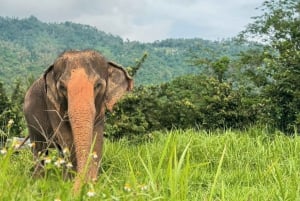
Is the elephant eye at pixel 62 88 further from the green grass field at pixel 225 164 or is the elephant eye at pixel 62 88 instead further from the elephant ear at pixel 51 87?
the green grass field at pixel 225 164

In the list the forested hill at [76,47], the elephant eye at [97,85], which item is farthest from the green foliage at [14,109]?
the forested hill at [76,47]

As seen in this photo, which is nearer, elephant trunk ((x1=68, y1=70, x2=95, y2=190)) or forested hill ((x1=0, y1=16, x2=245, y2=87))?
elephant trunk ((x1=68, y1=70, x2=95, y2=190))

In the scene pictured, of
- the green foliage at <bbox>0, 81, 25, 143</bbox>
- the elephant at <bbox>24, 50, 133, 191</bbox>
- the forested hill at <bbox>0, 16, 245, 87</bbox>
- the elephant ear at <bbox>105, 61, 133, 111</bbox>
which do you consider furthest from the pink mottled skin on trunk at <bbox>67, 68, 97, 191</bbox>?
the forested hill at <bbox>0, 16, 245, 87</bbox>

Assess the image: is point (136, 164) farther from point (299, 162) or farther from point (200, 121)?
point (200, 121)

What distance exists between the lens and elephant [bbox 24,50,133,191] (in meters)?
4.68

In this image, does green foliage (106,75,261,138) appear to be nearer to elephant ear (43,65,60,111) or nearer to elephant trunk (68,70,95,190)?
elephant ear (43,65,60,111)

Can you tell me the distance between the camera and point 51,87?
561 cm

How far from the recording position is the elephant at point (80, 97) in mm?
4684

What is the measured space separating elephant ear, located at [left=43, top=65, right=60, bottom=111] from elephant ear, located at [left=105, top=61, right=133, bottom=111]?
520mm

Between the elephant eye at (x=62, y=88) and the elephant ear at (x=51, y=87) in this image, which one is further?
the elephant ear at (x=51, y=87)

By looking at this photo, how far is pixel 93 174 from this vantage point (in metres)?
4.66

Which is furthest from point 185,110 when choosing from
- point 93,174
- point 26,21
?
point 26,21

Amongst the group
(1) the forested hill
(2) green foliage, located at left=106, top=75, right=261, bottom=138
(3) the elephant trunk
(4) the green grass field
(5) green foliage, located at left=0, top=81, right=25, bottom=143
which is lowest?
(1) the forested hill

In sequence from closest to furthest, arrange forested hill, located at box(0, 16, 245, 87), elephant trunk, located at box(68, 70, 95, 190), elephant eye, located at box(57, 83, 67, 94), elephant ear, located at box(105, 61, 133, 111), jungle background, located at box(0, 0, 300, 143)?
elephant trunk, located at box(68, 70, 95, 190) → elephant eye, located at box(57, 83, 67, 94) → elephant ear, located at box(105, 61, 133, 111) → jungle background, located at box(0, 0, 300, 143) → forested hill, located at box(0, 16, 245, 87)
